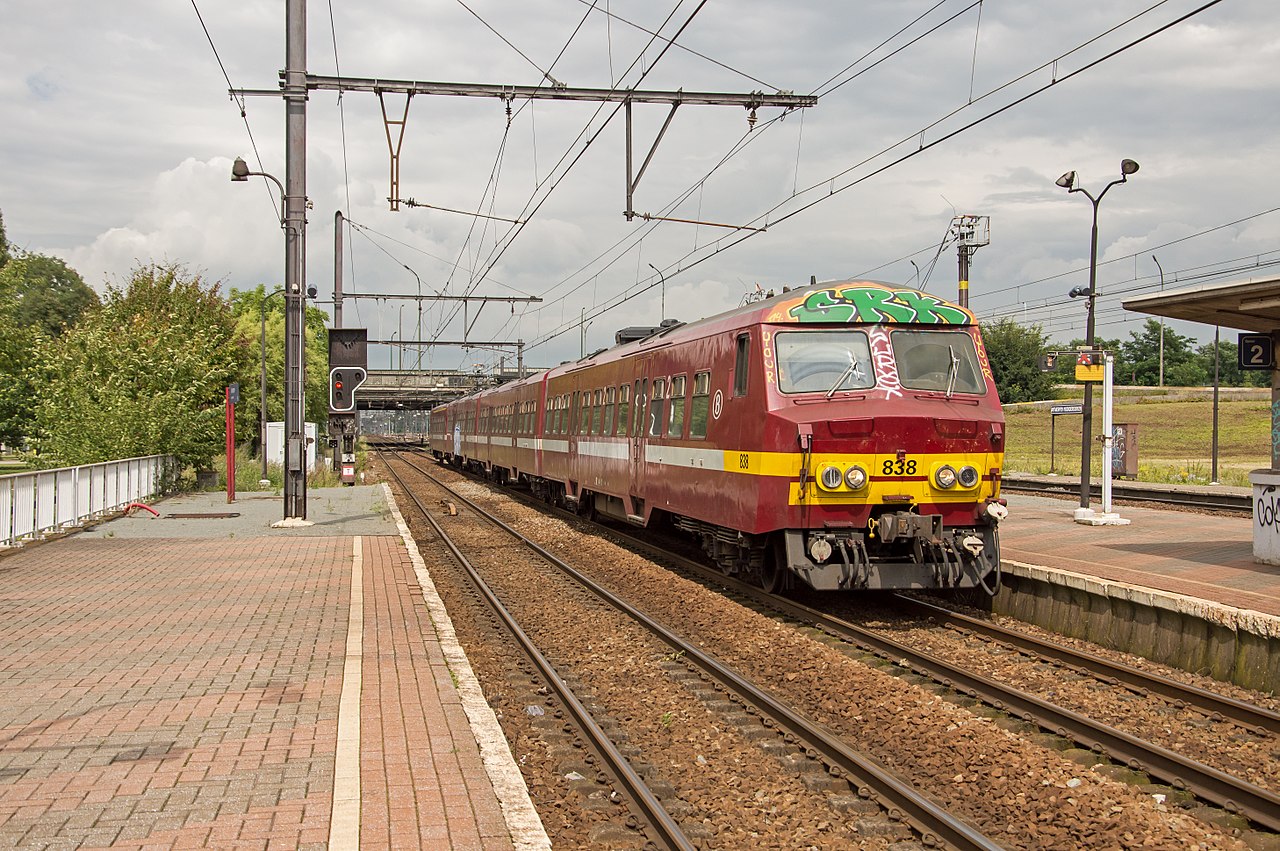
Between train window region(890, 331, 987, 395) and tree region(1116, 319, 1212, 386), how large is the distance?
307 ft

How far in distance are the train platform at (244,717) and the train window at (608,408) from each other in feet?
18.4

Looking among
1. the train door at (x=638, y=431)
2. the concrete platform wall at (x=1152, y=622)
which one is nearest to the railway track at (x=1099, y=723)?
the concrete platform wall at (x=1152, y=622)

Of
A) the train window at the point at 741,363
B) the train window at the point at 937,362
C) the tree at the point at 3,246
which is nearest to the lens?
the train window at the point at 937,362

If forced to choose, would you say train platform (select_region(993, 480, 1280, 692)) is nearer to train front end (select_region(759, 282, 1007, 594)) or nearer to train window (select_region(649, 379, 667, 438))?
train front end (select_region(759, 282, 1007, 594))

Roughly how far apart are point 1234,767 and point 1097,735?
0.75 meters

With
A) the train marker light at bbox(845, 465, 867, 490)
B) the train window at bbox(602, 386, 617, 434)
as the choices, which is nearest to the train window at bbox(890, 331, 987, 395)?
the train marker light at bbox(845, 465, 867, 490)

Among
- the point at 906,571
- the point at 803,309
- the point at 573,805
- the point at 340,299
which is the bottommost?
the point at 573,805

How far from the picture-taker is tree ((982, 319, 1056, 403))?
7044 centimetres

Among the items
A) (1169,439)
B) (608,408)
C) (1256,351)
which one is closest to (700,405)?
(608,408)

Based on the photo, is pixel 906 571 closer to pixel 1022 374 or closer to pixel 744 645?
pixel 744 645

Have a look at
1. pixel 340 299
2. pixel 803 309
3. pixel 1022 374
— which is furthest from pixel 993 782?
pixel 1022 374

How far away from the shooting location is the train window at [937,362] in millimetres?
11188

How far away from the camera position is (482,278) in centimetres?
3197

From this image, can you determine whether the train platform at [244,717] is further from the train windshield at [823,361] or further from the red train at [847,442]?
the train windshield at [823,361]
